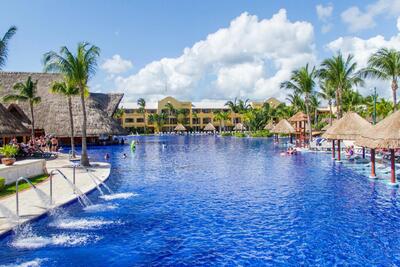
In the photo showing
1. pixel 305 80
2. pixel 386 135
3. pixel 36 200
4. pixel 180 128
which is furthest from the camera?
pixel 180 128

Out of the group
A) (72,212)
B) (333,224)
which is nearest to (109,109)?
(72,212)

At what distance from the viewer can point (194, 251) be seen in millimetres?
9930

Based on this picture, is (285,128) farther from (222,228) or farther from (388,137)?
(222,228)

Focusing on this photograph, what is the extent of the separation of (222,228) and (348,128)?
65.0 feet

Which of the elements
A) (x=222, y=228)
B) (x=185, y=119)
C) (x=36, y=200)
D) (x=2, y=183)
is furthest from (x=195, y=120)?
(x=222, y=228)

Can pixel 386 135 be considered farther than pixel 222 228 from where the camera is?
Yes

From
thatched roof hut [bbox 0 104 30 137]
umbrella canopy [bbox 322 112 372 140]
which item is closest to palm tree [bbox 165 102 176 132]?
thatched roof hut [bbox 0 104 30 137]

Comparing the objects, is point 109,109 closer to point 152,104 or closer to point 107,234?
point 107,234

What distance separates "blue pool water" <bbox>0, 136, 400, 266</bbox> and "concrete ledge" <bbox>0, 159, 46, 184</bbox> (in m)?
4.33

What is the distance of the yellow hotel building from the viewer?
4422 inches

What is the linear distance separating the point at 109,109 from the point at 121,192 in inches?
1699

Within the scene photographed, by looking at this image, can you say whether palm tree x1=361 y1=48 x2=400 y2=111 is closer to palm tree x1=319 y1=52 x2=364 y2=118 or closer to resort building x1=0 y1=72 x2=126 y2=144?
palm tree x1=319 y1=52 x2=364 y2=118

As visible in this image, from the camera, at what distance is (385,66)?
32312 mm

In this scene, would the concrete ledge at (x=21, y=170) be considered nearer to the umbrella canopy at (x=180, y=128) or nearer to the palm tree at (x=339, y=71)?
the palm tree at (x=339, y=71)
